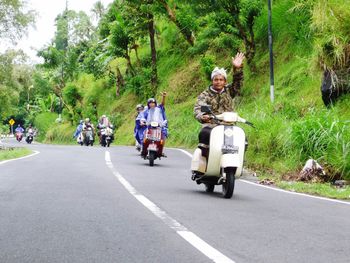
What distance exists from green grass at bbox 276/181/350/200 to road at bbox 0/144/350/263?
0.66 meters

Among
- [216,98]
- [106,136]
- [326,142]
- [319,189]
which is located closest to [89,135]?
[106,136]

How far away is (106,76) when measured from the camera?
5012cm

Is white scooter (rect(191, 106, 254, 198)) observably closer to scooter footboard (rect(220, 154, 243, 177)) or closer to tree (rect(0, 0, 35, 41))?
scooter footboard (rect(220, 154, 243, 177))

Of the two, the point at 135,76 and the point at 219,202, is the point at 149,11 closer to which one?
the point at 135,76

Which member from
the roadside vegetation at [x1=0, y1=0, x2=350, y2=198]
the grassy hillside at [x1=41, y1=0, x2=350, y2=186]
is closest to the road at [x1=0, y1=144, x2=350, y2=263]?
the roadside vegetation at [x1=0, y1=0, x2=350, y2=198]

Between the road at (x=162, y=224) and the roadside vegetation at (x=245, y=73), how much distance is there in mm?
2498

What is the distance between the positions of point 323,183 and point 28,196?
232 inches

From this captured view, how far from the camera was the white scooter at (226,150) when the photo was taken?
26.3 ft

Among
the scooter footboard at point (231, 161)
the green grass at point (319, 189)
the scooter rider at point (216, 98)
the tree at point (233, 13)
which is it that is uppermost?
the tree at point (233, 13)

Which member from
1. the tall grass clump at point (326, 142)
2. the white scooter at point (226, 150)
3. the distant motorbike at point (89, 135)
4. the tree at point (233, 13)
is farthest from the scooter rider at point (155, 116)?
the distant motorbike at point (89, 135)

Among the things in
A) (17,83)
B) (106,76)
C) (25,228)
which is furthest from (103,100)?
(25,228)

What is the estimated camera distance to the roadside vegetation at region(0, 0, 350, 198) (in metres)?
12.6

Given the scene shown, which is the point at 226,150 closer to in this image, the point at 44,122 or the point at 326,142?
the point at 326,142

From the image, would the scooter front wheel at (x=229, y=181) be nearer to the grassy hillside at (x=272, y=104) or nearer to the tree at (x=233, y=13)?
the grassy hillside at (x=272, y=104)
